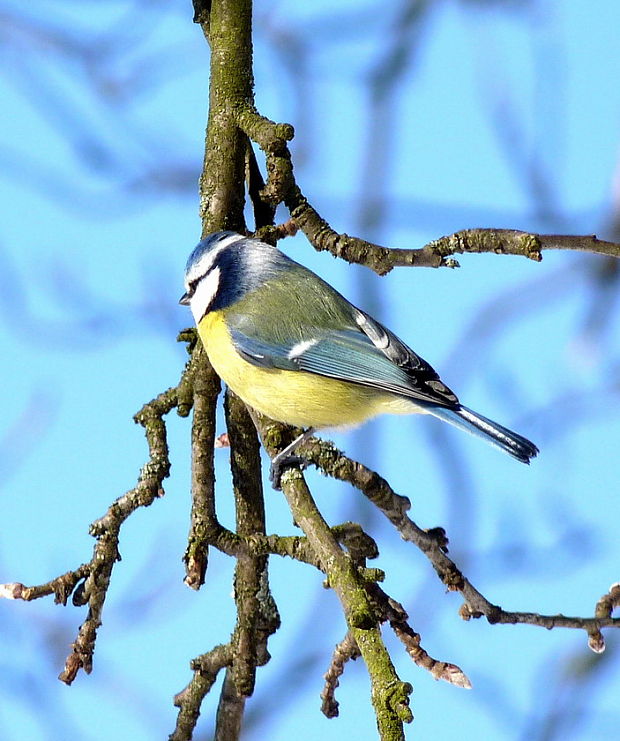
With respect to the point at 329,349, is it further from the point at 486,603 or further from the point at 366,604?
the point at 366,604

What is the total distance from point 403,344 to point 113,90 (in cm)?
192

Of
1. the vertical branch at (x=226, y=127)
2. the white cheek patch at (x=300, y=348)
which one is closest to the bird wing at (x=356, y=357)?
the white cheek patch at (x=300, y=348)

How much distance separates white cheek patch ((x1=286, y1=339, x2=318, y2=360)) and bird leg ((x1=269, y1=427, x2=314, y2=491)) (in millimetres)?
319

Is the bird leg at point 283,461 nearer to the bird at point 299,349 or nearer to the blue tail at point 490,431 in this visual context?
the bird at point 299,349

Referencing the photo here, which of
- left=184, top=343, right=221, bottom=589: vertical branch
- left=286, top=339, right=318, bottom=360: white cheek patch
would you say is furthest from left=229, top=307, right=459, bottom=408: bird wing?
left=184, top=343, right=221, bottom=589: vertical branch

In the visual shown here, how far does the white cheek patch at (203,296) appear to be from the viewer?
227 cm

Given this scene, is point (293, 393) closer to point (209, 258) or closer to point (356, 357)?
point (356, 357)

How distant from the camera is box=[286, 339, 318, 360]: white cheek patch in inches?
85.4

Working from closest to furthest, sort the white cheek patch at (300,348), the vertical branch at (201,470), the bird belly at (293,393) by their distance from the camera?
the vertical branch at (201,470), the bird belly at (293,393), the white cheek patch at (300,348)

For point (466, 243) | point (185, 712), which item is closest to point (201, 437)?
point (185, 712)

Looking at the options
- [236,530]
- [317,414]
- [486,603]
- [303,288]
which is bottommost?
[486,603]

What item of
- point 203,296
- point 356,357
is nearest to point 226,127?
point 203,296

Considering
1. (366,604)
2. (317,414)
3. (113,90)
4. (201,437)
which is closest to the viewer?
(366,604)

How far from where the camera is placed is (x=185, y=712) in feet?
5.60
